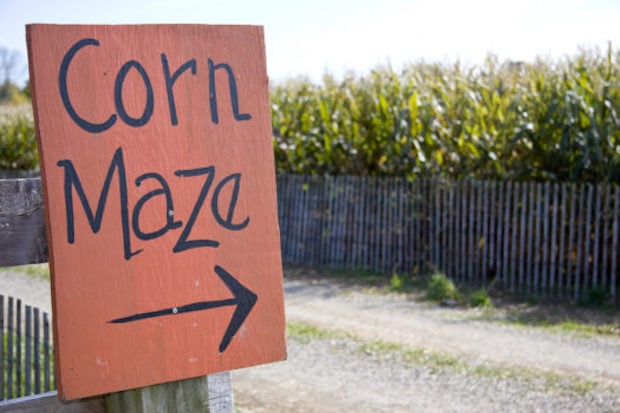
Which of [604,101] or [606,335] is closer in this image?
[606,335]

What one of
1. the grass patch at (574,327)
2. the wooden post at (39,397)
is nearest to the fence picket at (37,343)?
the wooden post at (39,397)

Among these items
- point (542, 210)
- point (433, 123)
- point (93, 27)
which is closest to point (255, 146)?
point (93, 27)

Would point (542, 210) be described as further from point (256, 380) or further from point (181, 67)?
point (181, 67)

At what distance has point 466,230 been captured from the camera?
11.2 m

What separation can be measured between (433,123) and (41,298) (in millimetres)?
6622

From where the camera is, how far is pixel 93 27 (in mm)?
1758

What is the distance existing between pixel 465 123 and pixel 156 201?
9.92m

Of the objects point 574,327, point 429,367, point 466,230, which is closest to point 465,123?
point 466,230

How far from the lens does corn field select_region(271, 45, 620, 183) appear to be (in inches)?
399

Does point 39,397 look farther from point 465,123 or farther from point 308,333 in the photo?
point 465,123

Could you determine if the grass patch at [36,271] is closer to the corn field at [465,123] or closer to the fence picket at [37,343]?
the corn field at [465,123]

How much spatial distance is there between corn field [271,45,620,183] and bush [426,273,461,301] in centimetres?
200

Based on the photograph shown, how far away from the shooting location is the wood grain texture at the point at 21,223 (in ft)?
5.88

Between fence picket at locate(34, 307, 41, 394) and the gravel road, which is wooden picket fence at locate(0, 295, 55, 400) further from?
the gravel road
